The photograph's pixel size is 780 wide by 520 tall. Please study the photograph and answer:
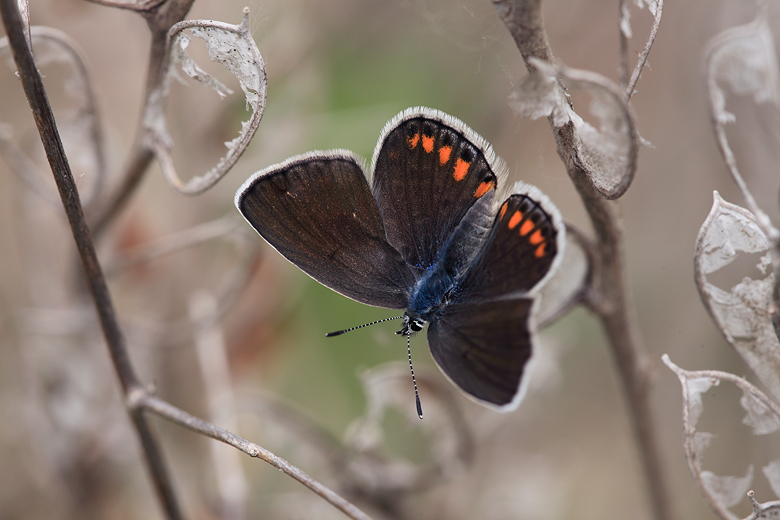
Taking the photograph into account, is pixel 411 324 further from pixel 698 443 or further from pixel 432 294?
pixel 698 443

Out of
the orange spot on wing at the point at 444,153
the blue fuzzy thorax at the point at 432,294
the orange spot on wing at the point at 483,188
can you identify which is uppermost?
the orange spot on wing at the point at 444,153

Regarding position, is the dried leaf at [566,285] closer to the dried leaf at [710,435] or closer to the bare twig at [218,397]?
the dried leaf at [710,435]

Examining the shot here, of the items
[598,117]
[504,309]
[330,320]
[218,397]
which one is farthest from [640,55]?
[330,320]

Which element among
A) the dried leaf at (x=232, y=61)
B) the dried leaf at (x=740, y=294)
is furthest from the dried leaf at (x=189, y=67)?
the dried leaf at (x=740, y=294)

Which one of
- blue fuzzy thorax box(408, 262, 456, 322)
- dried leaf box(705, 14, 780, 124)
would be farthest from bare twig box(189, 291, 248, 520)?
dried leaf box(705, 14, 780, 124)

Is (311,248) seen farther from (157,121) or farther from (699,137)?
Answer: (699,137)

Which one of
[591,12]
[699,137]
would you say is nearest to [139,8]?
[591,12]

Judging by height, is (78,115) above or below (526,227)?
above
